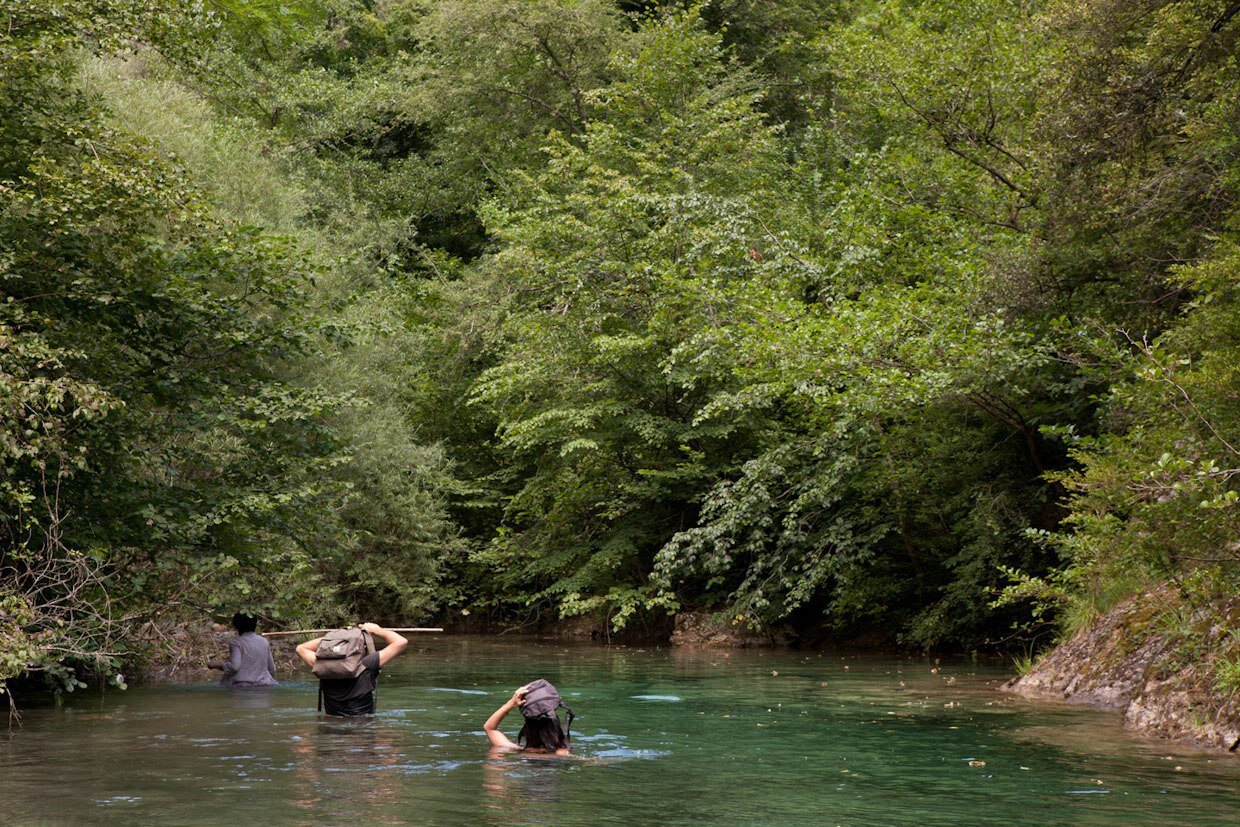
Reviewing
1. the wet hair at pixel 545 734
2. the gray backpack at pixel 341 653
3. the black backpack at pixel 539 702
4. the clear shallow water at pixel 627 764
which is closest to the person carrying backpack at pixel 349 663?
the gray backpack at pixel 341 653

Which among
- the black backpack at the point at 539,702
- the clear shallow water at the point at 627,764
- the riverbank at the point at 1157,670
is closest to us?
the clear shallow water at the point at 627,764

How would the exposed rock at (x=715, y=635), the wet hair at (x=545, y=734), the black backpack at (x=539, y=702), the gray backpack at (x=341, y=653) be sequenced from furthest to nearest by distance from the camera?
1. the exposed rock at (x=715, y=635)
2. the gray backpack at (x=341, y=653)
3. the wet hair at (x=545, y=734)
4. the black backpack at (x=539, y=702)

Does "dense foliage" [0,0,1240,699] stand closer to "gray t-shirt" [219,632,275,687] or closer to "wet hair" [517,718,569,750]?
"gray t-shirt" [219,632,275,687]

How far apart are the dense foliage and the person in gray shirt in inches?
Result: 26.2

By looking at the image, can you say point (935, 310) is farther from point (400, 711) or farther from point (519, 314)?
point (519, 314)

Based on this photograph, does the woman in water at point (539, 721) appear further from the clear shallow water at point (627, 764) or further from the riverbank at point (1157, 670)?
the riverbank at point (1157, 670)

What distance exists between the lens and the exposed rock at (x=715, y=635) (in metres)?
28.1

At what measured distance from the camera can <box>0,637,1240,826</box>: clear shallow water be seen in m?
9.09

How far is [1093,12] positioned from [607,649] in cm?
1646

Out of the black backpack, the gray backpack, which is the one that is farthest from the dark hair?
the black backpack

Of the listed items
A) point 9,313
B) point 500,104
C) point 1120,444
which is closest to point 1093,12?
point 1120,444

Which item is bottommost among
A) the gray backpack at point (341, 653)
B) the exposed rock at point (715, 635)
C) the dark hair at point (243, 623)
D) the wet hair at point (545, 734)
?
the wet hair at point (545, 734)

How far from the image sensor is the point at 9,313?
556 inches

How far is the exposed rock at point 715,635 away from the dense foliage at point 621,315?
1.71 ft
